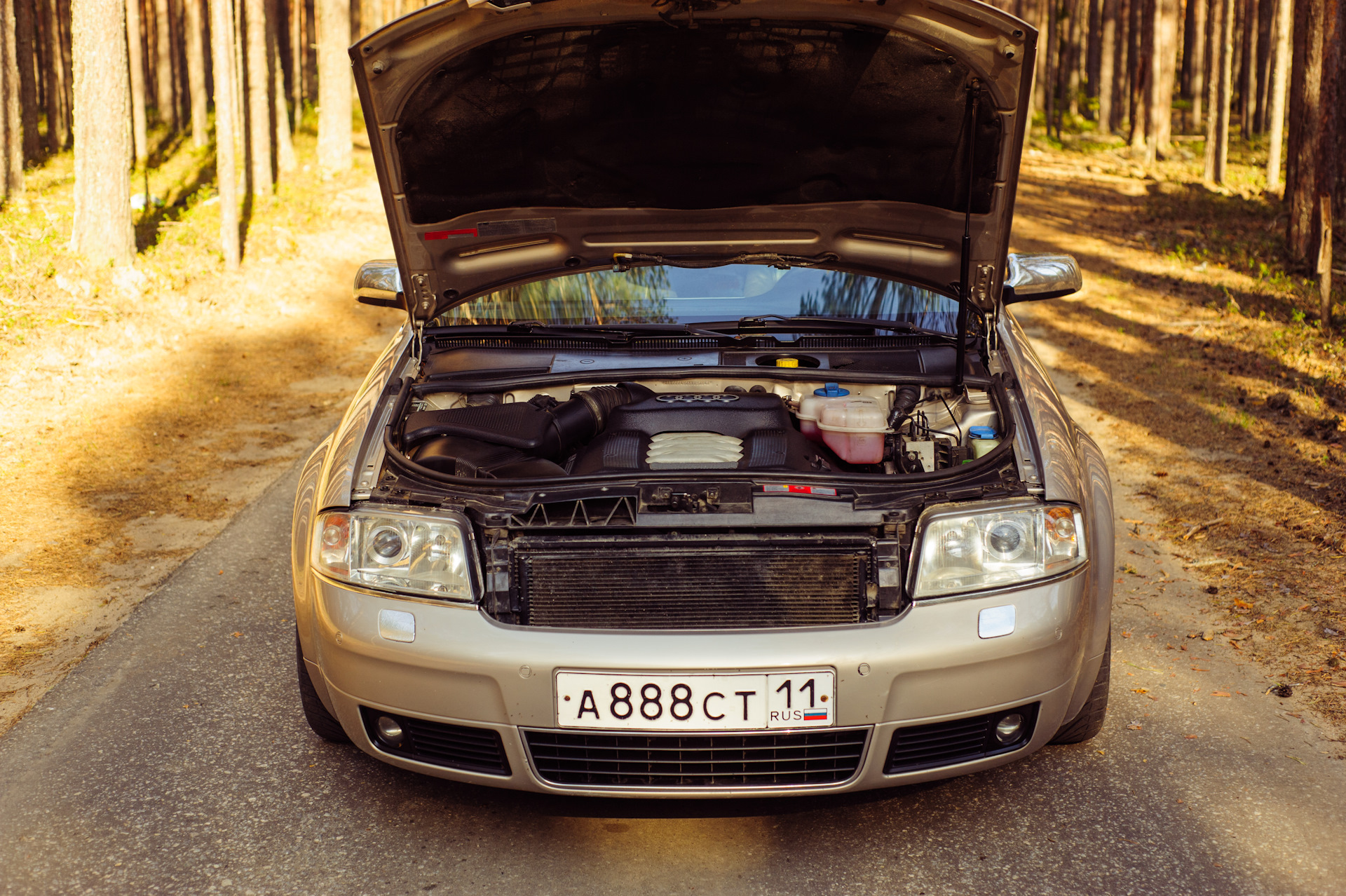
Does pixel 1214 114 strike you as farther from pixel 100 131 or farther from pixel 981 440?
pixel 981 440

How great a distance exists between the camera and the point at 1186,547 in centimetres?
514

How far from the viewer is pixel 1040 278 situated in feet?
13.0

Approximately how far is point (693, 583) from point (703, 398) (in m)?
1.16

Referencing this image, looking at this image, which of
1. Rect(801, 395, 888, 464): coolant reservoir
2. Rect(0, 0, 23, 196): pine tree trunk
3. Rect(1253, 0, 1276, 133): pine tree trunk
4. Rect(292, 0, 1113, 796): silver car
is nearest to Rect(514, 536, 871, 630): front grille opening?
Rect(292, 0, 1113, 796): silver car

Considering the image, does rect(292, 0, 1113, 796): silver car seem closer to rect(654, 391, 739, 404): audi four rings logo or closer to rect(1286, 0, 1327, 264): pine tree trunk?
rect(654, 391, 739, 404): audi four rings logo

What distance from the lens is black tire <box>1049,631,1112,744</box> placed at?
3.11m

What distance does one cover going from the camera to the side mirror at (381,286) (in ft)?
13.6

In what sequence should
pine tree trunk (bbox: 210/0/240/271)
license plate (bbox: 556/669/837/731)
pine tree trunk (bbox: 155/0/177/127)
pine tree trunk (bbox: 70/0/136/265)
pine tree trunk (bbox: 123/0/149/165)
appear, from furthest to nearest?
pine tree trunk (bbox: 155/0/177/127), pine tree trunk (bbox: 123/0/149/165), pine tree trunk (bbox: 210/0/240/271), pine tree trunk (bbox: 70/0/136/265), license plate (bbox: 556/669/837/731)

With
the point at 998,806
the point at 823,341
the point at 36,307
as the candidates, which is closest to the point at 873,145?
the point at 823,341

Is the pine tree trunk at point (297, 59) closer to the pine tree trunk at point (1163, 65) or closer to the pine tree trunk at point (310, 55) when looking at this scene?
the pine tree trunk at point (310, 55)

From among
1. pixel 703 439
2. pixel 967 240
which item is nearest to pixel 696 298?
pixel 703 439

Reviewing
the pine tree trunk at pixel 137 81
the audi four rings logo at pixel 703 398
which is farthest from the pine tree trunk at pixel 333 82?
the audi four rings logo at pixel 703 398

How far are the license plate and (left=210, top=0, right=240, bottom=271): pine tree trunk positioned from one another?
11.0 metres

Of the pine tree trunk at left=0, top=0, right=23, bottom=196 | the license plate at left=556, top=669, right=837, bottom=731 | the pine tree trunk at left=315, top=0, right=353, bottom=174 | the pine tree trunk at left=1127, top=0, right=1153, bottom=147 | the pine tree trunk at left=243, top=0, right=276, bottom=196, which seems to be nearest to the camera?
the license plate at left=556, top=669, right=837, bottom=731
